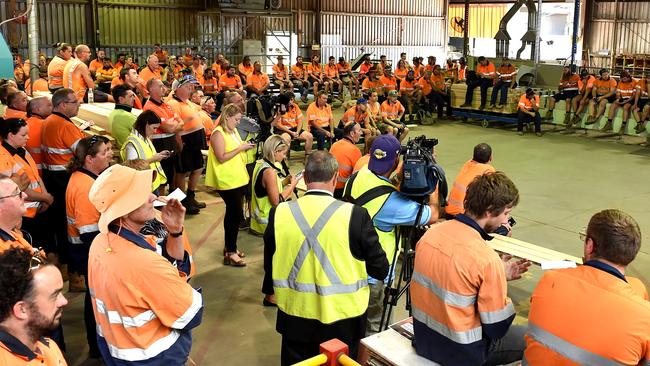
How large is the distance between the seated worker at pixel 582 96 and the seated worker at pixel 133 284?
51.8ft

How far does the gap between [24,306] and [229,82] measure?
15988 mm

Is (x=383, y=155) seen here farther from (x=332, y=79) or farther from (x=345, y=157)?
(x=332, y=79)

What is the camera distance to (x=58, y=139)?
239 inches

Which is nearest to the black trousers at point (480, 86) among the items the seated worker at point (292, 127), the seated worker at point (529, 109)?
the seated worker at point (529, 109)

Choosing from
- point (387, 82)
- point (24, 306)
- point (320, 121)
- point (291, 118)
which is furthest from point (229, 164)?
point (387, 82)

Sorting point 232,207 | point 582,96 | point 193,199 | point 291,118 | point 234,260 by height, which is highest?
point 582,96

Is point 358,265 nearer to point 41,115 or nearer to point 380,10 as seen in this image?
point 41,115

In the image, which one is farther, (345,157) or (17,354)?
(345,157)

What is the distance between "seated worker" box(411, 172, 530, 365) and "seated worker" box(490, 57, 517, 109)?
15.0 metres

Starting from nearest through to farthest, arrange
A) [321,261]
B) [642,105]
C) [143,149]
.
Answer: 1. [321,261]
2. [143,149]
3. [642,105]

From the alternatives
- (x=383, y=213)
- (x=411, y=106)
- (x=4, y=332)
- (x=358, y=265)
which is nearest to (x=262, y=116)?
(x=383, y=213)

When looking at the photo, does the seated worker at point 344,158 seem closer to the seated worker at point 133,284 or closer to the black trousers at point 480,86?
the seated worker at point 133,284

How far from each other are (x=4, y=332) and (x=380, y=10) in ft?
97.0

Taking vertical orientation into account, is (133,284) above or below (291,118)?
below
